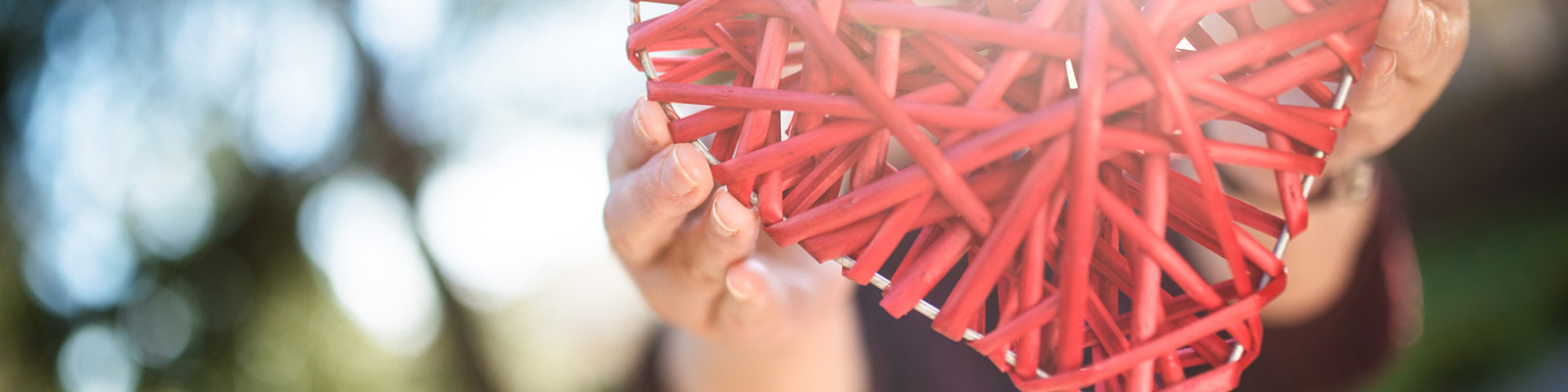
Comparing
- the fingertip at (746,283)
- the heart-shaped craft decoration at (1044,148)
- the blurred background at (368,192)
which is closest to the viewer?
the heart-shaped craft decoration at (1044,148)

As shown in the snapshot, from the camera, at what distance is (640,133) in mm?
281

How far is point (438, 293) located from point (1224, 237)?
829 mm

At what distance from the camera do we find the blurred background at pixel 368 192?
804mm

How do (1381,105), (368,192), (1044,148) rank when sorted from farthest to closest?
(368,192) < (1381,105) < (1044,148)

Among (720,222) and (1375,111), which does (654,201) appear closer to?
(720,222)

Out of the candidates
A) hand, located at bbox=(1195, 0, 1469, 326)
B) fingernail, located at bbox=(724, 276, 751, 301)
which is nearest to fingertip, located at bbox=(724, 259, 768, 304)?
fingernail, located at bbox=(724, 276, 751, 301)

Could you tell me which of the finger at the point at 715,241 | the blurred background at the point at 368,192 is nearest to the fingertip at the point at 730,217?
the finger at the point at 715,241

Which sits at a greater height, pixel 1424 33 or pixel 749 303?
pixel 1424 33

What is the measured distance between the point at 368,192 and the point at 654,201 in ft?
2.24

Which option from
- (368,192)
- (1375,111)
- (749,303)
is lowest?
(368,192)

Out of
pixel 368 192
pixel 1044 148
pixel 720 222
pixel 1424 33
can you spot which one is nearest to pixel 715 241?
pixel 720 222

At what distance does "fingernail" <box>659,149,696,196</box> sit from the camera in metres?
0.27

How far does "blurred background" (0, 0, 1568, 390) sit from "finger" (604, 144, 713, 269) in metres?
0.47

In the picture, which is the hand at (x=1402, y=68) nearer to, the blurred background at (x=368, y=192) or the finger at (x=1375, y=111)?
the finger at (x=1375, y=111)
